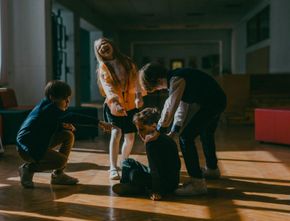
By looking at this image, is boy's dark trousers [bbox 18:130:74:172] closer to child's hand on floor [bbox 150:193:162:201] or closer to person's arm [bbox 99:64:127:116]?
person's arm [bbox 99:64:127:116]

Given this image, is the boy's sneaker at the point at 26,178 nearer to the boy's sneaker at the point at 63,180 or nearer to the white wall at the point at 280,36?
the boy's sneaker at the point at 63,180

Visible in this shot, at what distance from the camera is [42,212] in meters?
3.06

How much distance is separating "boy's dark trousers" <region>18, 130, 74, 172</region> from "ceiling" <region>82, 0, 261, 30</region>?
1043cm

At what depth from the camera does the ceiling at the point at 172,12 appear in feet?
47.1

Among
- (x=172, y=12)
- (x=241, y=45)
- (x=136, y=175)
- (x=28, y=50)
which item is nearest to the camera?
(x=136, y=175)

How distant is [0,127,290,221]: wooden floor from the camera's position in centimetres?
299

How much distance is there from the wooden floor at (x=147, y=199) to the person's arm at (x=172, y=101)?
0.59m

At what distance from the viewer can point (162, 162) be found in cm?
339

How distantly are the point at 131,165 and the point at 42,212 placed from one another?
0.84 meters

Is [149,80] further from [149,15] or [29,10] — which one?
[149,15]

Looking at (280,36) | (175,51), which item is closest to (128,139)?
(280,36)

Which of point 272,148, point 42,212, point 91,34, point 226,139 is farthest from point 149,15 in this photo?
point 42,212

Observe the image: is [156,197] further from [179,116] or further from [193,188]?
[179,116]

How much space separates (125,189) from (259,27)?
12581mm
